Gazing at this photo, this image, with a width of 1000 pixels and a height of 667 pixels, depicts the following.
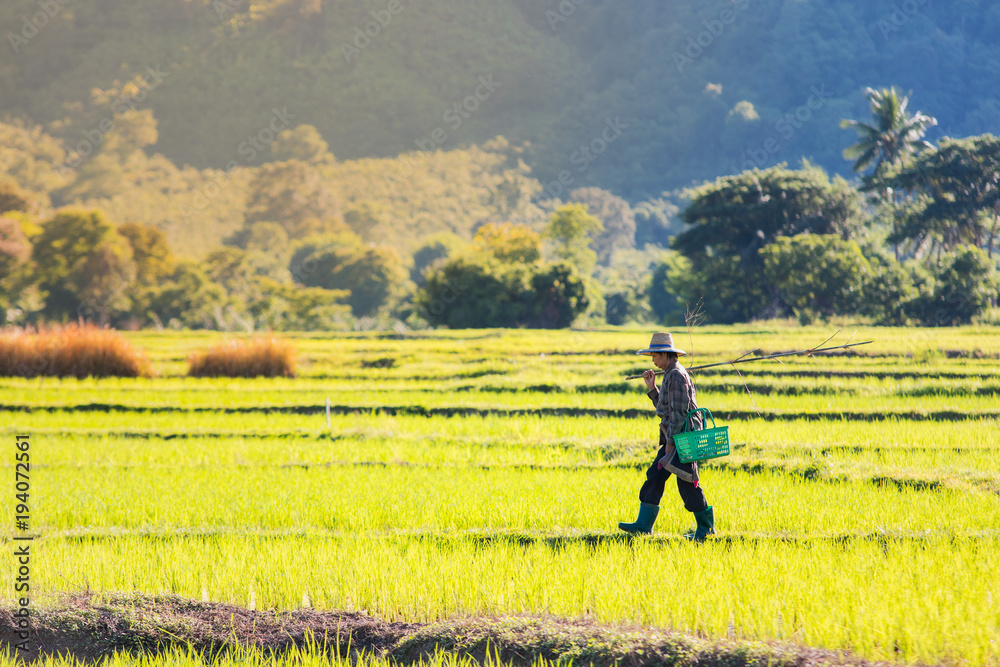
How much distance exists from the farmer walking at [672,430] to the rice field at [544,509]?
0.26m

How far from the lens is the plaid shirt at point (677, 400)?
20.4ft

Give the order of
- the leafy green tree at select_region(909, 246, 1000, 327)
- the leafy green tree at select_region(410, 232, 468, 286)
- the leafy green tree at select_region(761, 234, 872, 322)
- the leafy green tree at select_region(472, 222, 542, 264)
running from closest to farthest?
the leafy green tree at select_region(909, 246, 1000, 327) < the leafy green tree at select_region(761, 234, 872, 322) < the leafy green tree at select_region(472, 222, 542, 264) < the leafy green tree at select_region(410, 232, 468, 286)

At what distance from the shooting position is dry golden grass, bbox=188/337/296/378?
22750 millimetres

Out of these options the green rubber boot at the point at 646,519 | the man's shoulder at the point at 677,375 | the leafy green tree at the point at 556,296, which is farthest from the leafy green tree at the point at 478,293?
the man's shoulder at the point at 677,375

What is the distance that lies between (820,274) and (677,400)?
3637cm

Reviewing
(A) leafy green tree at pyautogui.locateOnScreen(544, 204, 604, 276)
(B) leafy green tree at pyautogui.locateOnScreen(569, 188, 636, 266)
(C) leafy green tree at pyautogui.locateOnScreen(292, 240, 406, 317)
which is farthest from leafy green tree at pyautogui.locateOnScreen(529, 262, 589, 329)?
(B) leafy green tree at pyautogui.locateOnScreen(569, 188, 636, 266)

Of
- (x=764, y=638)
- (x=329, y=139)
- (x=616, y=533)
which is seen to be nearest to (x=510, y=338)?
(x=616, y=533)

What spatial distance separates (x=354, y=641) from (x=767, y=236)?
49236 mm

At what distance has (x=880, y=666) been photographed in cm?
412

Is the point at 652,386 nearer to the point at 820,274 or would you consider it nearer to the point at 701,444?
the point at 701,444

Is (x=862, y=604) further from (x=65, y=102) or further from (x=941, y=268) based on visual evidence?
(x=65, y=102)

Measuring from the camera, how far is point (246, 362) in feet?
75.0

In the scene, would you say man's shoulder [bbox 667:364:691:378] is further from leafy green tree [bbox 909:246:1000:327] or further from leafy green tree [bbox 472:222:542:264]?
leafy green tree [bbox 472:222:542:264]

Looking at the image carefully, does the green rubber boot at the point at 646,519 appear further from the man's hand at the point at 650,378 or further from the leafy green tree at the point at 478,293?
the leafy green tree at the point at 478,293
